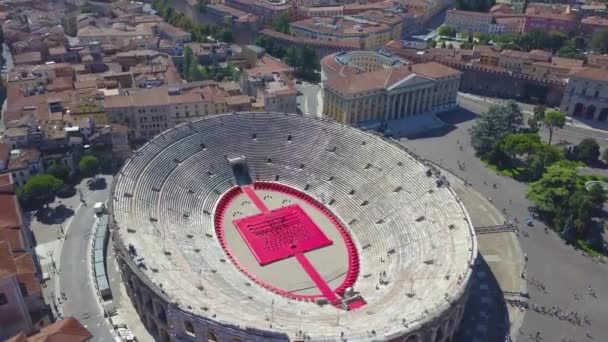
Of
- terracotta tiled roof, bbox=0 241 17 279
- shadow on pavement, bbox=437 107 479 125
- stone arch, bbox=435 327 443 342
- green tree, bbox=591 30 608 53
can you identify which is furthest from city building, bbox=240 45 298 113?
green tree, bbox=591 30 608 53

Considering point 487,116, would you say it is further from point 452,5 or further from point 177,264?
point 452,5

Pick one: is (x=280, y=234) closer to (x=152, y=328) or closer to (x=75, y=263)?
(x=152, y=328)

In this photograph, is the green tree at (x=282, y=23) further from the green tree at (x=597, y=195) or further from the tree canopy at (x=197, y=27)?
the green tree at (x=597, y=195)

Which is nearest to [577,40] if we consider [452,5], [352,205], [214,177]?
[452,5]

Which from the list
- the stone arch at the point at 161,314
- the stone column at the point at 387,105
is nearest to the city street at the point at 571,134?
the stone column at the point at 387,105

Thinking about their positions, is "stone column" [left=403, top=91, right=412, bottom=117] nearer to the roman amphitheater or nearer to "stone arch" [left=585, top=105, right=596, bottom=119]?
the roman amphitheater

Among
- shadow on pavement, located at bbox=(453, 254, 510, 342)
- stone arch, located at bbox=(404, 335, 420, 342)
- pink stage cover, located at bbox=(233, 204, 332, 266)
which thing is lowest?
shadow on pavement, located at bbox=(453, 254, 510, 342)
